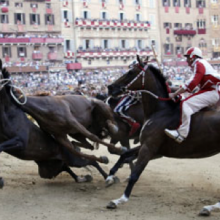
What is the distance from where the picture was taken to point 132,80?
23.9ft

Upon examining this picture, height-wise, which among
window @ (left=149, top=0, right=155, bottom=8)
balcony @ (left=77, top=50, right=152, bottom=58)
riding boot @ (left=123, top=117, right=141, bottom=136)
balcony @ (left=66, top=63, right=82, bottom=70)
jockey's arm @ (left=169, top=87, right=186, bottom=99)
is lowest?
riding boot @ (left=123, top=117, right=141, bottom=136)

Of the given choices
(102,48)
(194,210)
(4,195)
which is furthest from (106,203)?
(102,48)

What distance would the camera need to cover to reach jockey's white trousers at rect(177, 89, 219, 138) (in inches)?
266

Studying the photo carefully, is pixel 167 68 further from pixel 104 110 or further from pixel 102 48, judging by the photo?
pixel 104 110

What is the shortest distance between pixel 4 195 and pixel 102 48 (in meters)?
46.3

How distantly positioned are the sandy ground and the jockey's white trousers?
127cm

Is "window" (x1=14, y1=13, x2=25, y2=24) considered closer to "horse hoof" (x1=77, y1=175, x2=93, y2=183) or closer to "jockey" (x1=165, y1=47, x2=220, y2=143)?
"horse hoof" (x1=77, y1=175, x2=93, y2=183)

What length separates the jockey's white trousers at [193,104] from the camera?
676 cm

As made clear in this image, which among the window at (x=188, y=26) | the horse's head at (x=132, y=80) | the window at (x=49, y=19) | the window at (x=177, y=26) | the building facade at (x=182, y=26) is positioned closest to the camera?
the horse's head at (x=132, y=80)

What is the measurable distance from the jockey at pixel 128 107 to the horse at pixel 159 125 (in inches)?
96.4

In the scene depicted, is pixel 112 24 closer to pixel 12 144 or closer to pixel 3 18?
pixel 3 18

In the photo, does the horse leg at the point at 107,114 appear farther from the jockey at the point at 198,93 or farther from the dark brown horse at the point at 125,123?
the jockey at the point at 198,93

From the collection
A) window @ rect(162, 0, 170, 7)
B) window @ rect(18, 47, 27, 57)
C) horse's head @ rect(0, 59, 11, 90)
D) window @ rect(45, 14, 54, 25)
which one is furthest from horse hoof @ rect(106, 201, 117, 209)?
window @ rect(162, 0, 170, 7)

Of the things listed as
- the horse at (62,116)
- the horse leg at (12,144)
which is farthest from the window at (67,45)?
the horse leg at (12,144)
